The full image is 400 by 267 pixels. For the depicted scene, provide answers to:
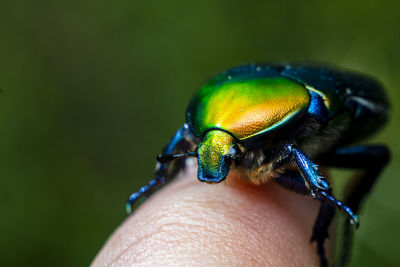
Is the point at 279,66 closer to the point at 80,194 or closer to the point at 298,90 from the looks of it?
the point at 298,90

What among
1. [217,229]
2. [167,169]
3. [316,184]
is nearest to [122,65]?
→ [167,169]

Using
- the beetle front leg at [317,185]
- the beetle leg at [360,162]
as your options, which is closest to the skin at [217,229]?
the beetle leg at [360,162]

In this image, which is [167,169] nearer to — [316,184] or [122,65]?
[316,184]

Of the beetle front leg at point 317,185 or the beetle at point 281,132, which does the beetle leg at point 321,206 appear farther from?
the beetle front leg at point 317,185

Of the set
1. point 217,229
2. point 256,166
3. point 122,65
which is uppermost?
point 256,166

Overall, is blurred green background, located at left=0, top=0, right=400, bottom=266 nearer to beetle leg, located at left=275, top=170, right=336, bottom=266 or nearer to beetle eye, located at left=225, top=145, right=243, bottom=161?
beetle leg, located at left=275, top=170, right=336, bottom=266

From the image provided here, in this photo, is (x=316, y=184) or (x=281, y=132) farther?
(x=281, y=132)
